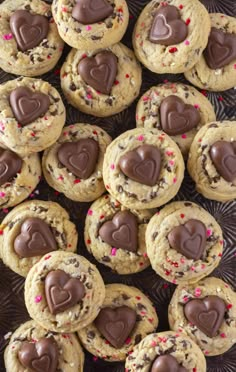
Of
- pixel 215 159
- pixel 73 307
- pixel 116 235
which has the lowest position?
pixel 73 307

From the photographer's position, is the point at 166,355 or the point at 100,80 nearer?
the point at 166,355

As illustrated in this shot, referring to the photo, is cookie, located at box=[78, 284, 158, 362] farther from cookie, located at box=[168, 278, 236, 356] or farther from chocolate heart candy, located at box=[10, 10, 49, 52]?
chocolate heart candy, located at box=[10, 10, 49, 52]

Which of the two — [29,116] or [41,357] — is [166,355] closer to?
[41,357]

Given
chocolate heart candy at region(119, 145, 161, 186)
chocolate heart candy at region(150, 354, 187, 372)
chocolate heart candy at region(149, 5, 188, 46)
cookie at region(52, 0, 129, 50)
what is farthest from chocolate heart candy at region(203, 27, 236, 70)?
chocolate heart candy at region(150, 354, 187, 372)

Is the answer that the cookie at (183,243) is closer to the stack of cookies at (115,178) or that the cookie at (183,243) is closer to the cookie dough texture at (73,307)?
the stack of cookies at (115,178)

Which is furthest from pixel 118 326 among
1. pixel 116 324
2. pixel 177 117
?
pixel 177 117

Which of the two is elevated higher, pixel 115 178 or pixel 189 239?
pixel 115 178

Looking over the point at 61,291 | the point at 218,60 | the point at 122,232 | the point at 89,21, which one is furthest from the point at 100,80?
the point at 61,291

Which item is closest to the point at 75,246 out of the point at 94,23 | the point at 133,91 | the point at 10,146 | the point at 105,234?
the point at 105,234
